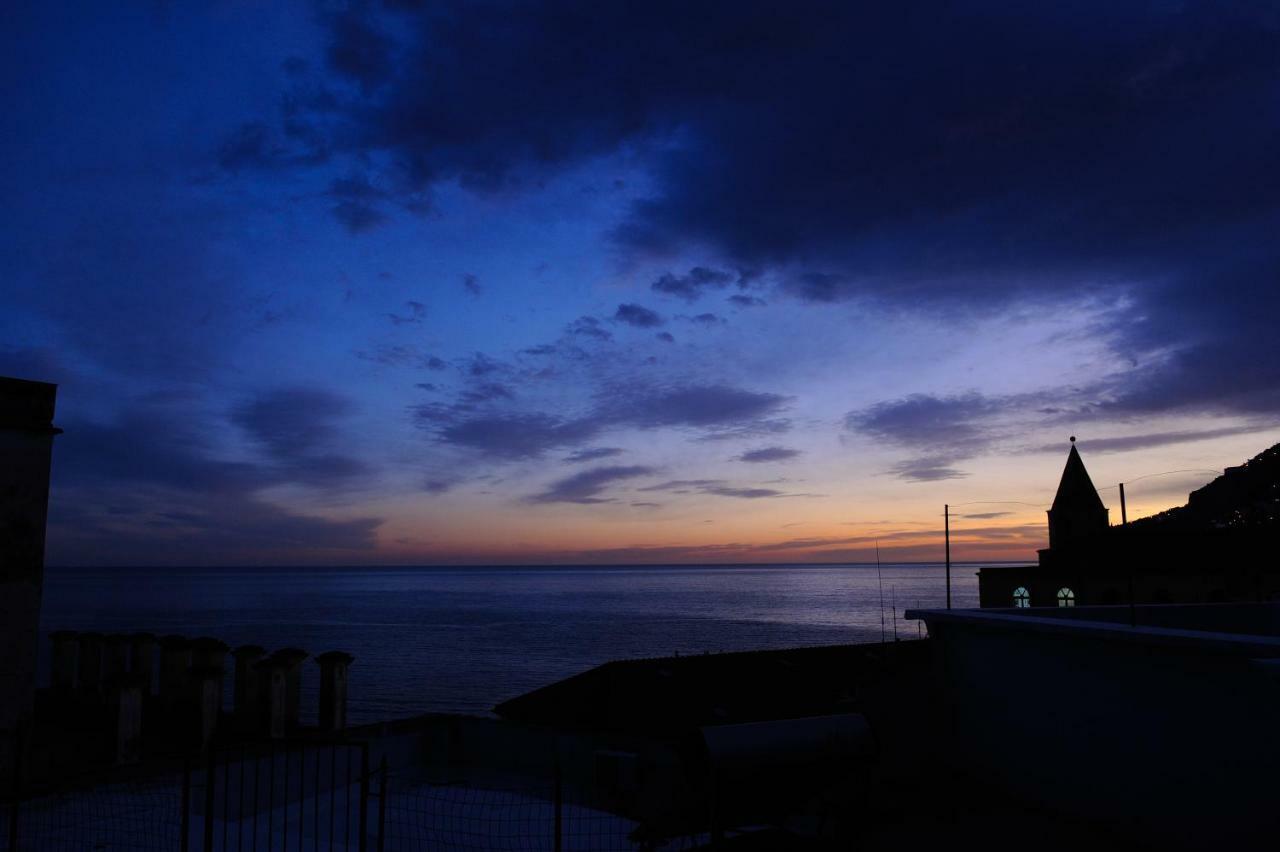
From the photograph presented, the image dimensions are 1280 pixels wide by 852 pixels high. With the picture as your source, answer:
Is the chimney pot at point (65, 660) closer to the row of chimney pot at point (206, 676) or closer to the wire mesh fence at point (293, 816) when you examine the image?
the row of chimney pot at point (206, 676)

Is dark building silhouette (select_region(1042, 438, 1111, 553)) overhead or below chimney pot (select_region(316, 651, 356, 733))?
overhead

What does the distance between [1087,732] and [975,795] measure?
2.70m

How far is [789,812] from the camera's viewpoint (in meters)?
10.2

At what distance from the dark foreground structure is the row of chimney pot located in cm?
7

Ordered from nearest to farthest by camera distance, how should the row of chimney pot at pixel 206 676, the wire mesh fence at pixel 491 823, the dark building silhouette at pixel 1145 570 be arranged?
the wire mesh fence at pixel 491 823 < the row of chimney pot at pixel 206 676 < the dark building silhouette at pixel 1145 570

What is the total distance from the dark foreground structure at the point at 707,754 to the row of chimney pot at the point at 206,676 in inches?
2.9

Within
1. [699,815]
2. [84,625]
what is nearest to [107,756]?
[699,815]

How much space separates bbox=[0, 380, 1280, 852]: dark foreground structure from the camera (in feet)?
33.8

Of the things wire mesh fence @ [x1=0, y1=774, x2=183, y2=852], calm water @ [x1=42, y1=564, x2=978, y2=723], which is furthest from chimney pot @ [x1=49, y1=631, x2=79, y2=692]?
calm water @ [x1=42, y1=564, x2=978, y2=723]

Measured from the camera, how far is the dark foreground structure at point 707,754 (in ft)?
33.8

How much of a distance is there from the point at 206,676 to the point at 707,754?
547 inches

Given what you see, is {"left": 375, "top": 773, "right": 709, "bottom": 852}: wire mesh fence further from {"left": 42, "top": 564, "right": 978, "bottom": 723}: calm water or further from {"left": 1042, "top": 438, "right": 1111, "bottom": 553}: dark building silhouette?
{"left": 1042, "top": 438, "right": 1111, "bottom": 553}: dark building silhouette

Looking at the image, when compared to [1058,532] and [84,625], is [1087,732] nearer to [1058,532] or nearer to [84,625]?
[1058,532]

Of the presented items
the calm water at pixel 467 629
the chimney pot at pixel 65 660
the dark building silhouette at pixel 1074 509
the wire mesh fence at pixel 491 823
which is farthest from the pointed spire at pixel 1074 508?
the chimney pot at pixel 65 660
